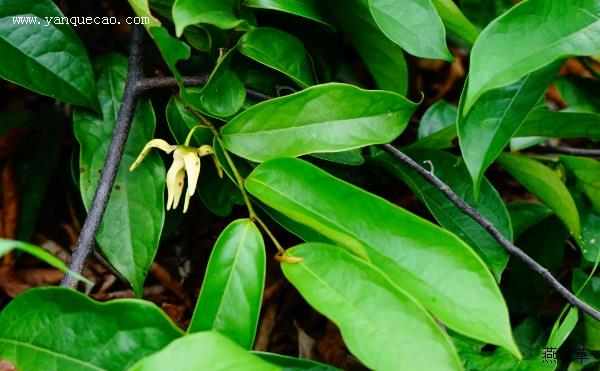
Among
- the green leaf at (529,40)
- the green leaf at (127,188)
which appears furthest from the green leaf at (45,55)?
the green leaf at (529,40)

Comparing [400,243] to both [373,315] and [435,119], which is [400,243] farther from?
[435,119]

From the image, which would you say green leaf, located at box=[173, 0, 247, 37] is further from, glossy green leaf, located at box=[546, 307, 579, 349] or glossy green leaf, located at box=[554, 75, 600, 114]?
glossy green leaf, located at box=[554, 75, 600, 114]

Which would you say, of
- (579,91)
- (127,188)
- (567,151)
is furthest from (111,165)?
(579,91)

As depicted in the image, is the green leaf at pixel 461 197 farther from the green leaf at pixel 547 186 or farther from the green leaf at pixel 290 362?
the green leaf at pixel 290 362

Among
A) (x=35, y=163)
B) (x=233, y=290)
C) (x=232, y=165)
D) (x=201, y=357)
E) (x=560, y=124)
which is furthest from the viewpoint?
(x=35, y=163)

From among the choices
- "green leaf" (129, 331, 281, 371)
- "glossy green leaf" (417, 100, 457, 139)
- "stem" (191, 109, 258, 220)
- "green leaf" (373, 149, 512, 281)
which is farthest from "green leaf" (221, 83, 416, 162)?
"glossy green leaf" (417, 100, 457, 139)

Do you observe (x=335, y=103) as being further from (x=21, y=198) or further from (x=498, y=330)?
(x=21, y=198)

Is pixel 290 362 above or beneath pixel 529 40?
beneath

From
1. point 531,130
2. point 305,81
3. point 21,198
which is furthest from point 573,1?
point 21,198
